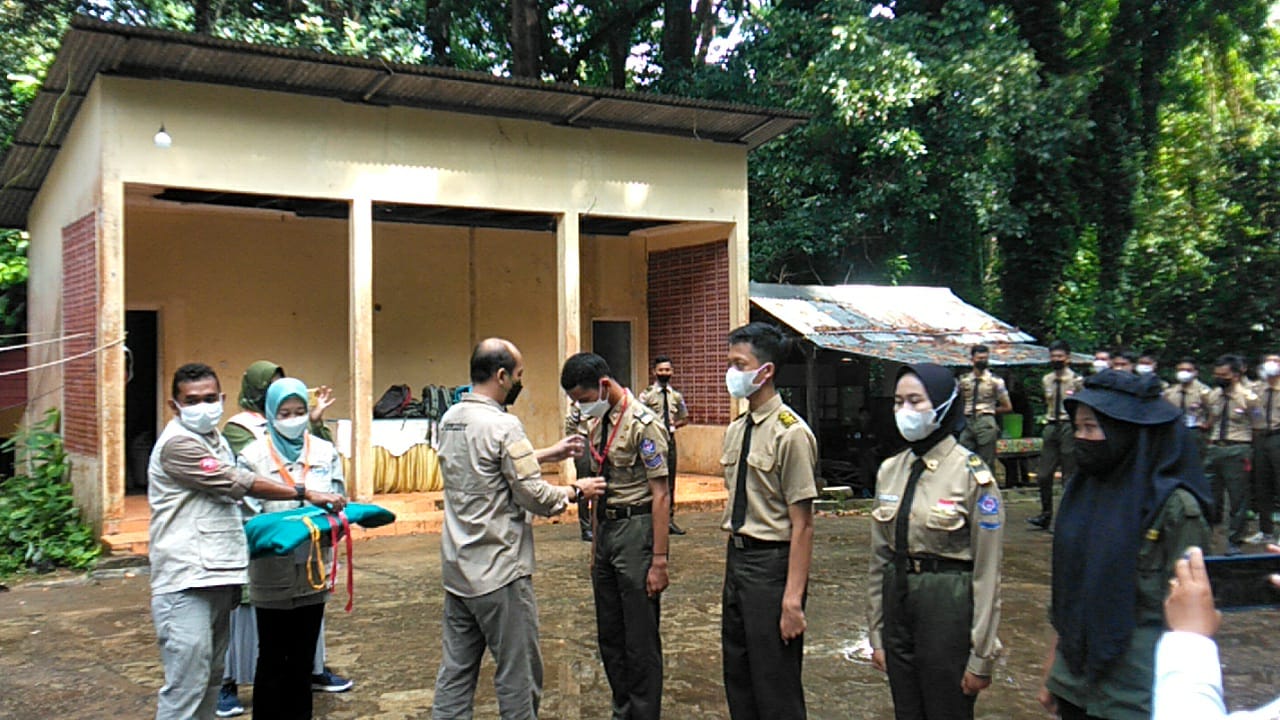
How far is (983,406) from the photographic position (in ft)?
36.8

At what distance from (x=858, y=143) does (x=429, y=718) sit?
45.1 ft

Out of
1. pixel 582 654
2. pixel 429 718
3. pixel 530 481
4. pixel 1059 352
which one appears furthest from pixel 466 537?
pixel 1059 352

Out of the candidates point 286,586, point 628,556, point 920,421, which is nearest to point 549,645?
point 628,556

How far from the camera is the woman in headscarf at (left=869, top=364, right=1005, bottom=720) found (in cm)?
331

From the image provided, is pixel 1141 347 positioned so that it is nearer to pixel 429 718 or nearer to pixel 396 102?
pixel 396 102

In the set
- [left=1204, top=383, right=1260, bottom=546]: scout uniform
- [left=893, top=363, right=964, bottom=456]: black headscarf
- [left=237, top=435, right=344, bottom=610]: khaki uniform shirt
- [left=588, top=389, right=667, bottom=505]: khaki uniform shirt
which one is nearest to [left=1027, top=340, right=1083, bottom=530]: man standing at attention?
[left=1204, top=383, right=1260, bottom=546]: scout uniform

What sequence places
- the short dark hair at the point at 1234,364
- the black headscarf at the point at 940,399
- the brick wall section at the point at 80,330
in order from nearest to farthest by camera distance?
the black headscarf at the point at 940,399 < the brick wall section at the point at 80,330 < the short dark hair at the point at 1234,364

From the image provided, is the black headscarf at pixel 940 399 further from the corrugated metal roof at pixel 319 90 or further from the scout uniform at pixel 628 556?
the corrugated metal roof at pixel 319 90

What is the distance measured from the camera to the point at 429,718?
5164 mm

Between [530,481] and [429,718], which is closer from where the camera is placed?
[530,481]

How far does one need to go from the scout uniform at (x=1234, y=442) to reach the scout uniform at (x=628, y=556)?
8.09m

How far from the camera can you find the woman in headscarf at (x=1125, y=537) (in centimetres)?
291

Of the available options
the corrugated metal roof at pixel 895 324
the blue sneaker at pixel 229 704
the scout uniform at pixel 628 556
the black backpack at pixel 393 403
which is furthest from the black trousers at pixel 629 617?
the black backpack at pixel 393 403

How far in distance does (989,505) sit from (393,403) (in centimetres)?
1094
